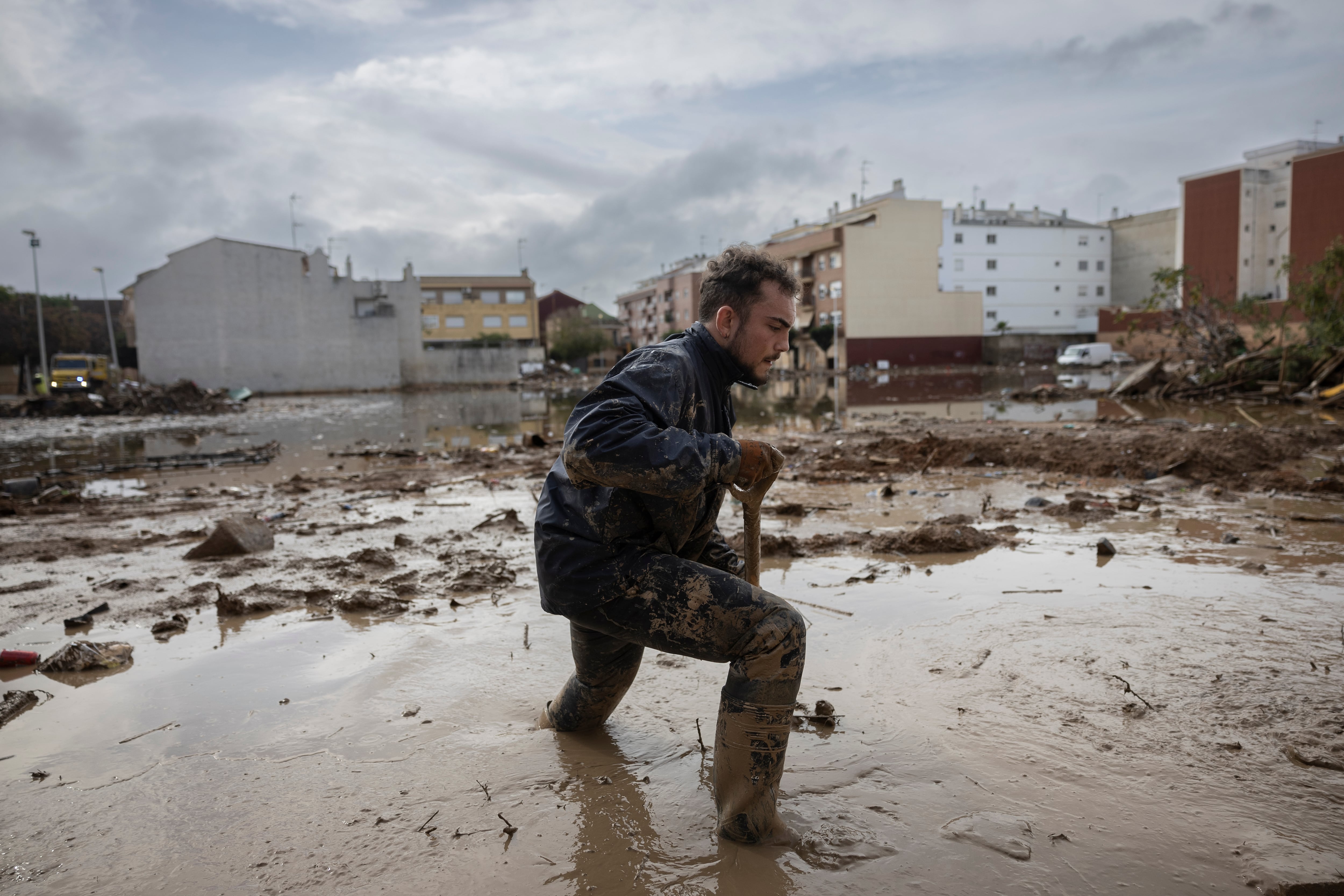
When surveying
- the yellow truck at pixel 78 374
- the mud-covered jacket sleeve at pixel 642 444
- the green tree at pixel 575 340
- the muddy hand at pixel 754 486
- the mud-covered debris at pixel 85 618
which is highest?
the green tree at pixel 575 340

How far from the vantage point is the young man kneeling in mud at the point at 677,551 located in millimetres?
2047

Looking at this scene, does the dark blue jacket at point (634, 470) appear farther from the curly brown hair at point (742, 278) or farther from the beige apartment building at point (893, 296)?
the beige apartment building at point (893, 296)

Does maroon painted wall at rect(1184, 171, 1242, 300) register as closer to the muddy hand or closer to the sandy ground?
the sandy ground

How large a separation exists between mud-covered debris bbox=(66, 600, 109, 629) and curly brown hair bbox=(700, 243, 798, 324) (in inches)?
159

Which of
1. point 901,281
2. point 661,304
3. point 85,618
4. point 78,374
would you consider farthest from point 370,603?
point 661,304

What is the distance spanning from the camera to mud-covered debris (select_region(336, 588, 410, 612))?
443cm

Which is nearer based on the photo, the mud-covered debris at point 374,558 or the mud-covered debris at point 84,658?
the mud-covered debris at point 84,658

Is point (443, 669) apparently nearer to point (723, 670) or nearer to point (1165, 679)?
point (723, 670)

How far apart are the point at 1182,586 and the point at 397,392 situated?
4491cm

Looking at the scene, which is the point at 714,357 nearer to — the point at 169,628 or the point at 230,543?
the point at 169,628

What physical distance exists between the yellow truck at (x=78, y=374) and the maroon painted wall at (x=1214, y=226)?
182 feet

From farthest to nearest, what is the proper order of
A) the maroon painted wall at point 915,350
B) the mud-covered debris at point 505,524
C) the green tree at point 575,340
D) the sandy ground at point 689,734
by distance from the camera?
1. the green tree at point 575,340
2. the maroon painted wall at point 915,350
3. the mud-covered debris at point 505,524
4. the sandy ground at point 689,734

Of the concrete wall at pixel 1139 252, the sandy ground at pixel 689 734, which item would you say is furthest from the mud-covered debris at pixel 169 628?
the concrete wall at pixel 1139 252

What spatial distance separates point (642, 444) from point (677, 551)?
0.53 meters
